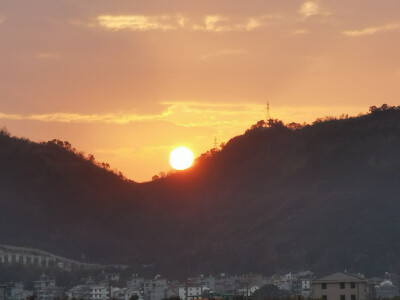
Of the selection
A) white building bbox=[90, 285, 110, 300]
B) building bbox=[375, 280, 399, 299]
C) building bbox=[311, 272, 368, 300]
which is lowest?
building bbox=[311, 272, 368, 300]

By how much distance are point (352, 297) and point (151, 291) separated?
6992 cm

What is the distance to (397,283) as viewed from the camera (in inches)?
7229

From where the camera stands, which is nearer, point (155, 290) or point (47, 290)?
point (155, 290)

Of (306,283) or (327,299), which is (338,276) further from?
(306,283)

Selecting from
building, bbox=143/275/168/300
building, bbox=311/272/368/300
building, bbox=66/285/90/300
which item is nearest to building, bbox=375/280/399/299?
building, bbox=143/275/168/300

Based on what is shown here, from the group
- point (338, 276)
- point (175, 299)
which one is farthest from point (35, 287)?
point (175, 299)

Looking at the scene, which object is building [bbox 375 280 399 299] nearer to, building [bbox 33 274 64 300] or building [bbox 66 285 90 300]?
building [bbox 66 285 90 300]

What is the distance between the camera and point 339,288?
121562 millimetres

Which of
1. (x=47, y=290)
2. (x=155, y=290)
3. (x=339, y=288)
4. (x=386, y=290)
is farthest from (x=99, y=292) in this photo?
(x=339, y=288)

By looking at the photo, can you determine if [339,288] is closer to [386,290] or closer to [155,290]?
[386,290]

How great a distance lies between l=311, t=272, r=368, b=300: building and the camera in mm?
120194

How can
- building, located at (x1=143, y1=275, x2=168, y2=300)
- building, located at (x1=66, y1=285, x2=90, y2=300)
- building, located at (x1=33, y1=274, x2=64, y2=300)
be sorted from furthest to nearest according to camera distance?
building, located at (x1=143, y1=275, x2=168, y2=300) < building, located at (x1=33, y1=274, x2=64, y2=300) < building, located at (x1=66, y1=285, x2=90, y2=300)

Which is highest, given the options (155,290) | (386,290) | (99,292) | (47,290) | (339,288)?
(47,290)

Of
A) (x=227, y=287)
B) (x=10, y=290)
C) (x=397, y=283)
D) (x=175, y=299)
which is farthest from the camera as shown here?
(x=227, y=287)
